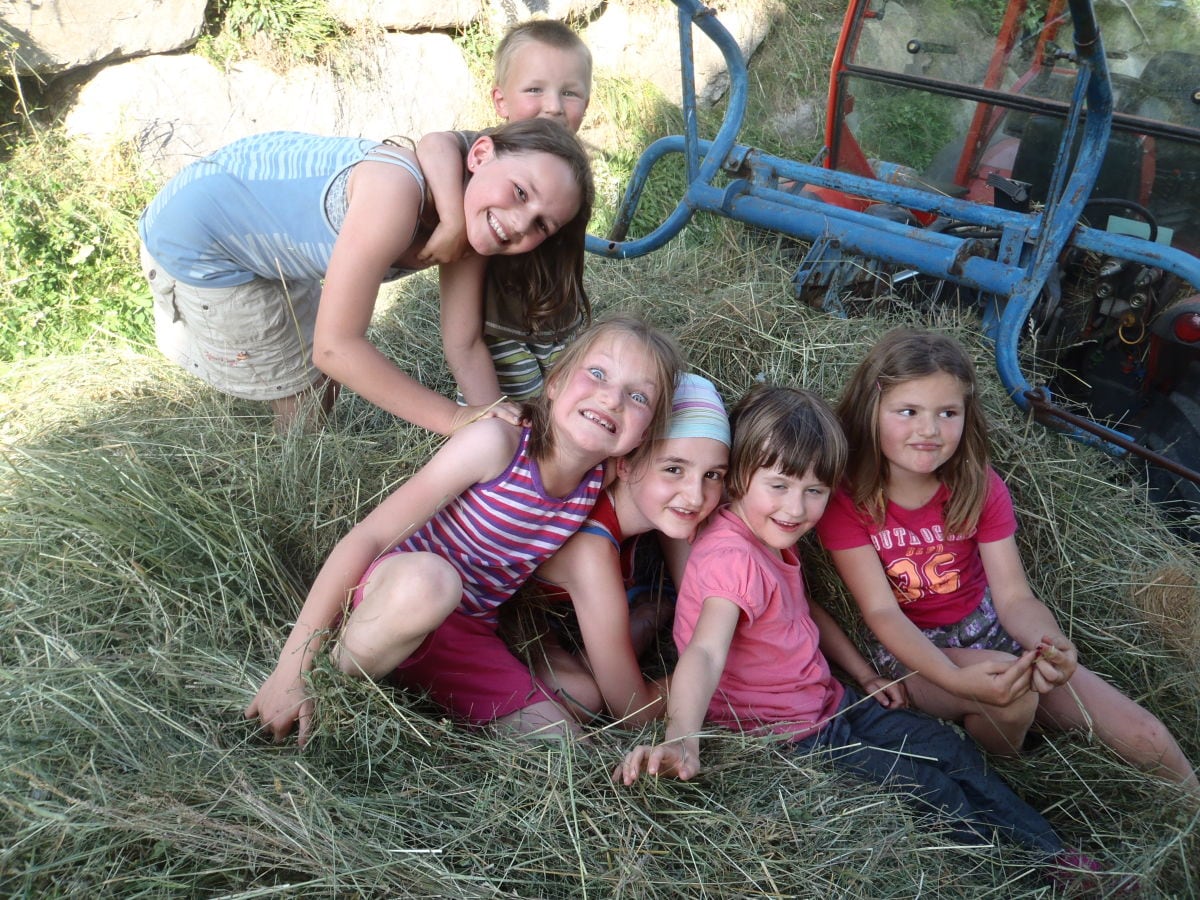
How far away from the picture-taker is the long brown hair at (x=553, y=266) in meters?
2.15

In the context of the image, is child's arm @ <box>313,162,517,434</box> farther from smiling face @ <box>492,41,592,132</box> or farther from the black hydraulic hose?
the black hydraulic hose

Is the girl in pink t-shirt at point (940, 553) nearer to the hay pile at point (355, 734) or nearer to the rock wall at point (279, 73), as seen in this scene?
the hay pile at point (355, 734)

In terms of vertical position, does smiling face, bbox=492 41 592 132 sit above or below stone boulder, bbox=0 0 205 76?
below

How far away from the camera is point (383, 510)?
191cm

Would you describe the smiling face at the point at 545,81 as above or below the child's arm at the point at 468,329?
above

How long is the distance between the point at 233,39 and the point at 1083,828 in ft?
16.0

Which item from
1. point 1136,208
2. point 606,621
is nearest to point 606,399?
point 606,621

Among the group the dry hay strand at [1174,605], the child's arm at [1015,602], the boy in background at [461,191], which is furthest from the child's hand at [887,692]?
the boy in background at [461,191]

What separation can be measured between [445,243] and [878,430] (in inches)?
41.6

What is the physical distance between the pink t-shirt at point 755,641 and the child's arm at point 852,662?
7.4 inches

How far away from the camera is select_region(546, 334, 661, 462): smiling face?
1.94 meters

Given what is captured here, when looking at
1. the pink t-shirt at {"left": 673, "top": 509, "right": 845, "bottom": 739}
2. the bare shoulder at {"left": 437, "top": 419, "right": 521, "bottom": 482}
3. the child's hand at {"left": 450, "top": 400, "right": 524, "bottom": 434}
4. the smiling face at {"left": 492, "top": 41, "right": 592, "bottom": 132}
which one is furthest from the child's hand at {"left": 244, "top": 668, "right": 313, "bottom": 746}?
the smiling face at {"left": 492, "top": 41, "right": 592, "bottom": 132}

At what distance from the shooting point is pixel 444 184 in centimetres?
211

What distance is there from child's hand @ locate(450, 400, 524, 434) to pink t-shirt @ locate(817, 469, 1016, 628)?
0.74 m
